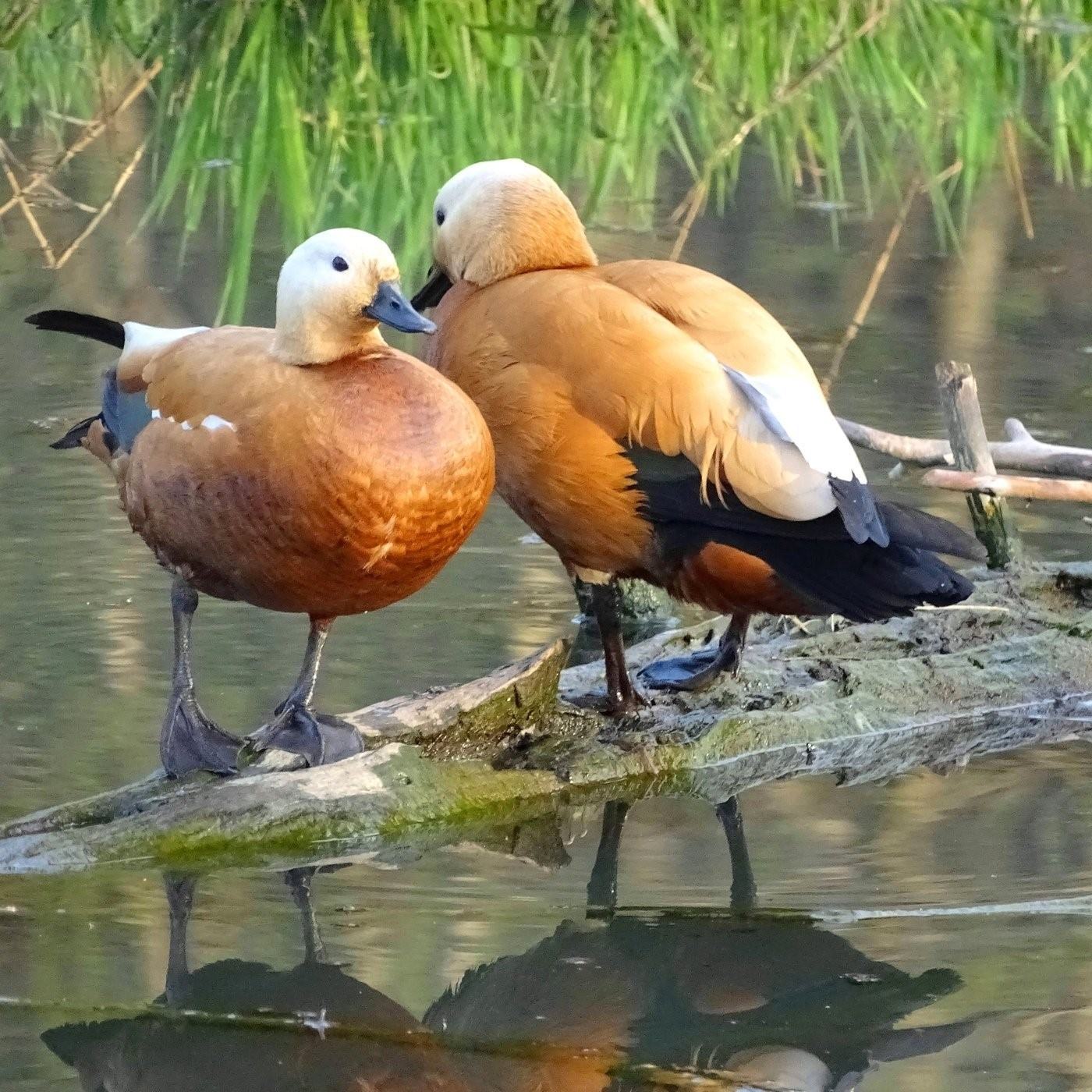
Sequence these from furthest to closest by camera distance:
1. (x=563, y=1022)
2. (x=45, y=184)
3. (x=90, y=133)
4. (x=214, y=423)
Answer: (x=45, y=184) < (x=90, y=133) < (x=214, y=423) < (x=563, y=1022)

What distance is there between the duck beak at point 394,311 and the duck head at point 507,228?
72 cm

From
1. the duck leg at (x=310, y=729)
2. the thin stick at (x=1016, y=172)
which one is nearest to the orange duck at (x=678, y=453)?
the duck leg at (x=310, y=729)

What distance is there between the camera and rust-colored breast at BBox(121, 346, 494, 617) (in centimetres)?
354

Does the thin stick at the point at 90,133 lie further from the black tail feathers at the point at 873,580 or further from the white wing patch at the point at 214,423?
the black tail feathers at the point at 873,580

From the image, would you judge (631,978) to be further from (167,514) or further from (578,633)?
(578,633)

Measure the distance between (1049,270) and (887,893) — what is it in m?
5.08

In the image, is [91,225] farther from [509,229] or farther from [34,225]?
[509,229]

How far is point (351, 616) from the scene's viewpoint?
4.86m

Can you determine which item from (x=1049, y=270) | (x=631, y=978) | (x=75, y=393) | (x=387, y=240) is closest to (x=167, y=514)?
(x=631, y=978)

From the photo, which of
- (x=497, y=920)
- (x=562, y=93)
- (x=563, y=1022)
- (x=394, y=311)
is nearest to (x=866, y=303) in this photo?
(x=562, y=93)

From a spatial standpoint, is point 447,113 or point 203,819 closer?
point 203,819

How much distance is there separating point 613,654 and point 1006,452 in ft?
4.06

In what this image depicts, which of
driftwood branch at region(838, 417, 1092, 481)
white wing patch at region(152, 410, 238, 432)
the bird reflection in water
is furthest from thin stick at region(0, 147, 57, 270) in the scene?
the bird reflection in water

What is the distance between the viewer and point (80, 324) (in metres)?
4.28
